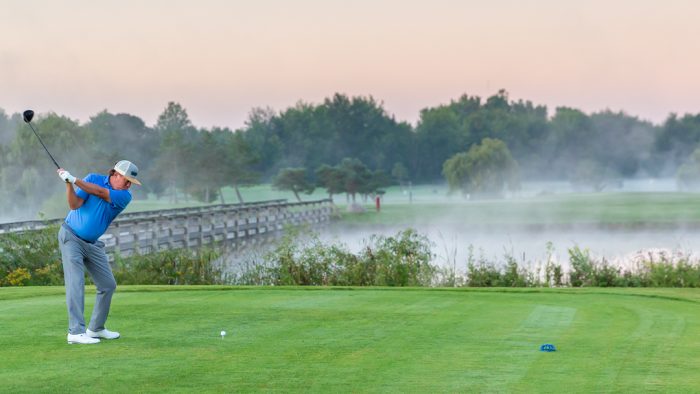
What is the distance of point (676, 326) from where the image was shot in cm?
1291

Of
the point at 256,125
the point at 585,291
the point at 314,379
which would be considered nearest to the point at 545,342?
the point at 314,379

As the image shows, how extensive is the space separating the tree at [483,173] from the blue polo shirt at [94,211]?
4043 inches

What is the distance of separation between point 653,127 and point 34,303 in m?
124

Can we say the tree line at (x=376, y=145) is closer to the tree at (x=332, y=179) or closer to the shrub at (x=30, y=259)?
the tree at (x=332, y=179)

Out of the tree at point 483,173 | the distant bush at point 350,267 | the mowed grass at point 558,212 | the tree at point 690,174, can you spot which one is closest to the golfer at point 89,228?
the distant bush at point 350,267

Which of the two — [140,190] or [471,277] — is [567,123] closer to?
[140,190]

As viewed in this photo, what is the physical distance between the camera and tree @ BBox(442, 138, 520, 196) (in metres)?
114

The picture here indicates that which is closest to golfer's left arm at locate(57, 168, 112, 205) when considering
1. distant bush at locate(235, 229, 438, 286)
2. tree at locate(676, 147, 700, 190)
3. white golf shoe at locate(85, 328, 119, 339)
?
white golf shoe at locate(85, 328, 119, 339)

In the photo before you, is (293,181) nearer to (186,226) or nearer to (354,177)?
(354,177)

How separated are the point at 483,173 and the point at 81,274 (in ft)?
343

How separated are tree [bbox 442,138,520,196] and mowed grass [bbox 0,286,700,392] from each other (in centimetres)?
9795

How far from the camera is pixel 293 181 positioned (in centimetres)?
10838

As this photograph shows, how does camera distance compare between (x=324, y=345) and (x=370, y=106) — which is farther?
(x=370, y=106)

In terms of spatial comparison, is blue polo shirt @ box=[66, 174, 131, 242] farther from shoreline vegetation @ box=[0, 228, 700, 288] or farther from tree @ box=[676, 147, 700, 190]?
tree @ box=[676, 147, 700, 190]
